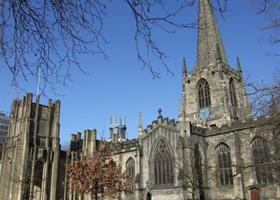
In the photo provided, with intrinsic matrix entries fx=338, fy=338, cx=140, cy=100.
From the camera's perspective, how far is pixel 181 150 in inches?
1436

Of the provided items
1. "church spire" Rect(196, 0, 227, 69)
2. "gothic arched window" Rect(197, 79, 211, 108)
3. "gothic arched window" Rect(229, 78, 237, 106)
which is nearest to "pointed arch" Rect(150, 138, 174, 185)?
"gothic arched window" Rect(197, 79, 211, 108)

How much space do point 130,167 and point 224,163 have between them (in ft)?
42.3

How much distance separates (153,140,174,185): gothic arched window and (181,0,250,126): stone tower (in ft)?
29.6

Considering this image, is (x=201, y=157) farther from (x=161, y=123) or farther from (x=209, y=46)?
(x=209, y=46)

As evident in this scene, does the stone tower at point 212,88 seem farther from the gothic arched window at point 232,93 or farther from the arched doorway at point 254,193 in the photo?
the arched doorway at point 254,193

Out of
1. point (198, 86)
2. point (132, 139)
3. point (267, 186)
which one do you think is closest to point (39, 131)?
point (132, 139)

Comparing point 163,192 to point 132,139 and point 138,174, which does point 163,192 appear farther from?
point 132,139

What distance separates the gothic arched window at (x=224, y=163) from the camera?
3678 centimetres

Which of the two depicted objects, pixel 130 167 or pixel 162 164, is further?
pixel 130 167

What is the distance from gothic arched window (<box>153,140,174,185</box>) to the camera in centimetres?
3816

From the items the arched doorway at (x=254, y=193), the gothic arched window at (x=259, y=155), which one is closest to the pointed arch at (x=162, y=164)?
the arched doorway at (x=254, y=193)

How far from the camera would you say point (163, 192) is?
37312 millimetres

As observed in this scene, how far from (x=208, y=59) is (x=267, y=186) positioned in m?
25.0

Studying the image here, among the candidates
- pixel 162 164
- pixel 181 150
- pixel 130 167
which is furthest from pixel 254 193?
pixel 130 167
